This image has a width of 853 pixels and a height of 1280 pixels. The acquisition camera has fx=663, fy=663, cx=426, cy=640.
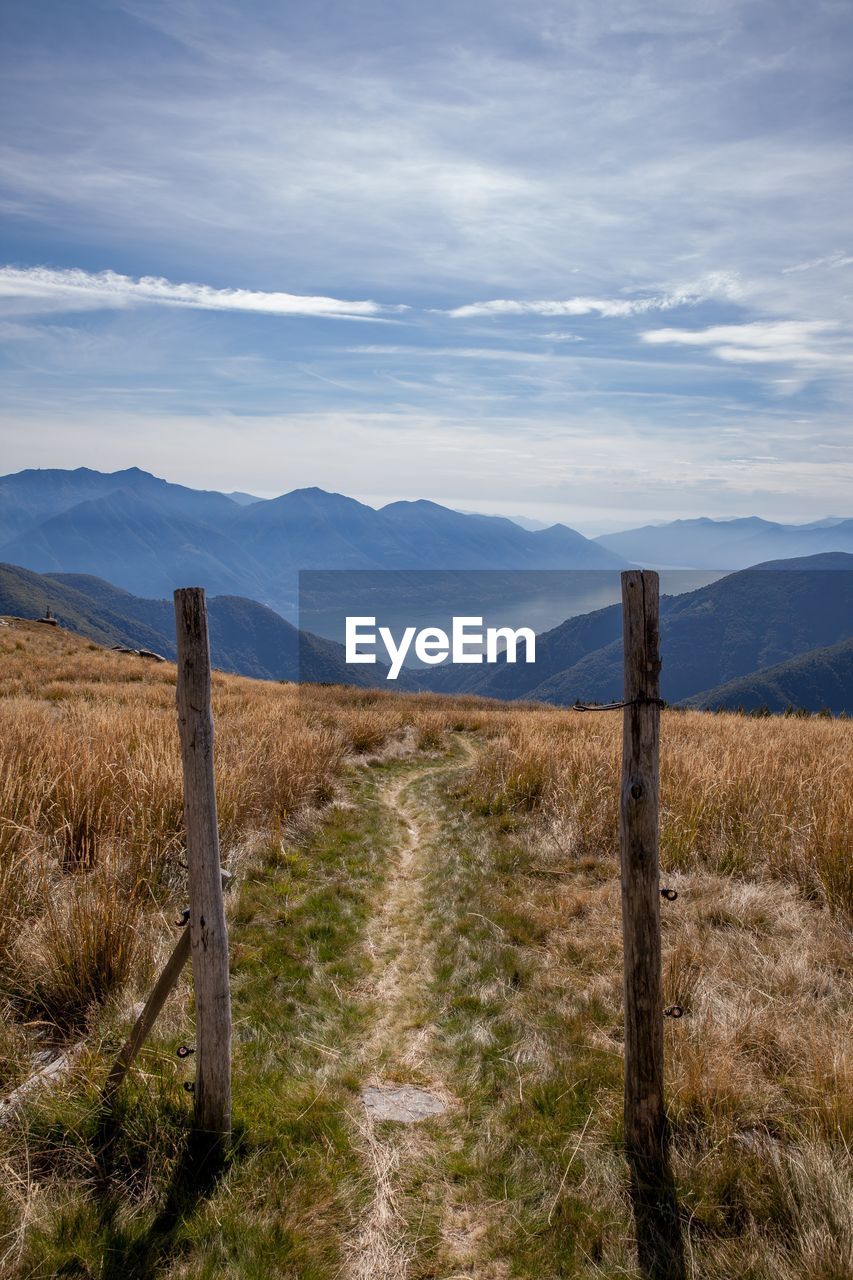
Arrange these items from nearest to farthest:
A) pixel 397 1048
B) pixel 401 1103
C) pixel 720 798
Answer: pixel 401 1103 < pixel 397 1048 < pixel 720 798

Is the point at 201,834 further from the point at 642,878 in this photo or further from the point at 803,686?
the point at 803,686

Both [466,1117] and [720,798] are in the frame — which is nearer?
[466,1117]

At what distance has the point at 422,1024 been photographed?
5.34m

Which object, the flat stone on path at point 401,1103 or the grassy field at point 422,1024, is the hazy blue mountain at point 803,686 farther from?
the flat stone on path at point 401,1103

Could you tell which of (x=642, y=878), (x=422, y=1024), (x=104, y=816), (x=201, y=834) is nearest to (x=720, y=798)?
(x=422, y=1024)

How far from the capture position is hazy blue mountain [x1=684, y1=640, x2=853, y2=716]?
171000 millimetres

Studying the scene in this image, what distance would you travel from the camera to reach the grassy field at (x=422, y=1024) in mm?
3252

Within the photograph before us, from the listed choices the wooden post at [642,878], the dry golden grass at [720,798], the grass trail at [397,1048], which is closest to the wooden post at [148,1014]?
the grass trail at [397,1048]

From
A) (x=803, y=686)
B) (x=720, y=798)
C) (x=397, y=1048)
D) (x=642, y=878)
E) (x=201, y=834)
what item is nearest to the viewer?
(x=201, y=834)

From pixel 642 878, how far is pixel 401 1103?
237 cm

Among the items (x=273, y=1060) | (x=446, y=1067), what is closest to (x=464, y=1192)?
(x=446, y=1067)

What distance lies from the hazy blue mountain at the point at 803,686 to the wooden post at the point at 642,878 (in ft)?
588

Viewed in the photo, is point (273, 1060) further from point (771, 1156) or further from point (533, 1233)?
point (771, 1156)

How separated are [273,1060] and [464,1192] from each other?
1.56 metres
